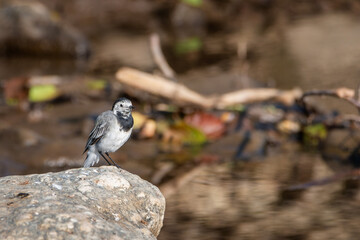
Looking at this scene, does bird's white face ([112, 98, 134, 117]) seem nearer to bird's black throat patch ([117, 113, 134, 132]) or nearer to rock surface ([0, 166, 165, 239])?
bird's black throat patch ([117, 113, 134, 132])

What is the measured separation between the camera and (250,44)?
56.3 feet

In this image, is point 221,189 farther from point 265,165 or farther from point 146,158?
point 146,158

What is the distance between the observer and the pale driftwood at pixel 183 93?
8941 millimetres

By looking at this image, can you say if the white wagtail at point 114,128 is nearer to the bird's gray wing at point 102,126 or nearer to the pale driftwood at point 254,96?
the bird's gray wing at point 102,126

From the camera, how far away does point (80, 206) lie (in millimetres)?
3990

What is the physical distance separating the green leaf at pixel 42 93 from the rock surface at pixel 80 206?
6145 mm

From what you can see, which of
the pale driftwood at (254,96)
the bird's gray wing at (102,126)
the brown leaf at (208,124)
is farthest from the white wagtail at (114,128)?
the pale driftwood at (254,96)

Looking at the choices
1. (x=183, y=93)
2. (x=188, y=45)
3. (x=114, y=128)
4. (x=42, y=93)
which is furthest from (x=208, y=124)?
(x=188, y=45)

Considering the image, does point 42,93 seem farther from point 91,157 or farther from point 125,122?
point 125,122

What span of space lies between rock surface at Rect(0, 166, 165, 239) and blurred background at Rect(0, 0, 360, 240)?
1356mm

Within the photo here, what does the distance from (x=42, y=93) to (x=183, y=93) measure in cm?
289

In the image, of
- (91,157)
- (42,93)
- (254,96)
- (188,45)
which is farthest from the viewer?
(188,45)

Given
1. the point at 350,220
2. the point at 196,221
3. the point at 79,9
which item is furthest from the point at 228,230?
the point at 79,9

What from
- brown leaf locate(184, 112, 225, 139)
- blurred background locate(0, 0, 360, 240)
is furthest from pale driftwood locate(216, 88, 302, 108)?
brown leaf locate(184, 112, 225, 139)
